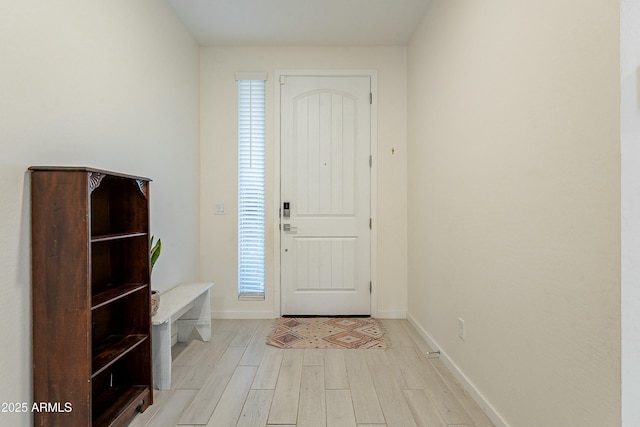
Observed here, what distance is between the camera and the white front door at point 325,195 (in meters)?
3.34

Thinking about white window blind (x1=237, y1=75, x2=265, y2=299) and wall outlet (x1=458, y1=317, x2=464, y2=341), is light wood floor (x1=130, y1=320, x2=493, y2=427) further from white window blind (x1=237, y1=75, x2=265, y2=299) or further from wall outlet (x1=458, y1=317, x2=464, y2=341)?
white window blind (x1=237, y1=75, x2=265, y2=299)

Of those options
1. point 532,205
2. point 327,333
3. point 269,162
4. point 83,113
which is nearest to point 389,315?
point 327,333

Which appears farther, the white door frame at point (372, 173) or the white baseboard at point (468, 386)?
the white door frame at point (372, 173)

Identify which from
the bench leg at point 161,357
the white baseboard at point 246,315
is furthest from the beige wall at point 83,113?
the white baseboard at point 246,315

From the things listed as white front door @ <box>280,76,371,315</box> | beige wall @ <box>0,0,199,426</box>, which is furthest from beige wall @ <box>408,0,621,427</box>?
beige wall @ <box>0,0,199,426</box>

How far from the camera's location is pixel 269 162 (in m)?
3.34

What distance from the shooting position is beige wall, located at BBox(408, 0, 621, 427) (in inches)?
41.4

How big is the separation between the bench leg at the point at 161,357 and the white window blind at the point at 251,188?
1327 mm

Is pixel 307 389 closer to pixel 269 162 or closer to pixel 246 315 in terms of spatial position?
pixel 246 315

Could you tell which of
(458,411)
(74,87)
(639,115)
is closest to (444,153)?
(639,115)

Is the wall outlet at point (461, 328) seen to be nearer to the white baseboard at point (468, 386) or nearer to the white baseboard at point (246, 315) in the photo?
the white baseboard at point (468, 386)

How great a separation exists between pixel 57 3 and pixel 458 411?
276 cm

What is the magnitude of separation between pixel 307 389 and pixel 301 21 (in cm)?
282

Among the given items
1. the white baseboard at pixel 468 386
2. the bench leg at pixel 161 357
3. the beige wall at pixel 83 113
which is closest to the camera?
the beige wall at pixel 83 113
